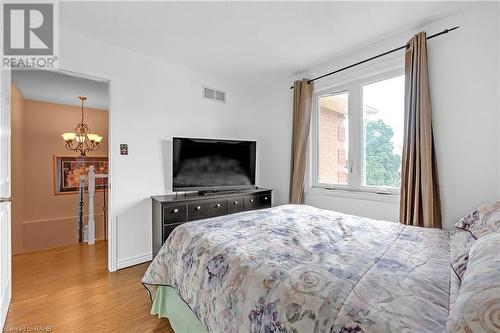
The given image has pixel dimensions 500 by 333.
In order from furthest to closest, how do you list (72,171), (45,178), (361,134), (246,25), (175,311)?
1. (72,171)
2. (45,178)
3. (361,134)
4. (246,25)
5. (175,311)

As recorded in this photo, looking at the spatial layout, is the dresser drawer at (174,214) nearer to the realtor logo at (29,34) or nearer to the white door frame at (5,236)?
the white door frame at (5,236)

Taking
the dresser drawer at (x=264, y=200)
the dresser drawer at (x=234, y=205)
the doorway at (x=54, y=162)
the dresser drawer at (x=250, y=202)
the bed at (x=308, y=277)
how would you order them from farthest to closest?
the doorway at (x=54, y=162) → the dresser drawer at (x=264, y=200) → the dresser drawer at (x=250, y=202) → the dresser drawer at (x=234, y=205) → the bed at (x=308, y=277)

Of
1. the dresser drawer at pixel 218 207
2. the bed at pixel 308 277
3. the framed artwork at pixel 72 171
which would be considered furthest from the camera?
the framed artwork at pixel 72 171

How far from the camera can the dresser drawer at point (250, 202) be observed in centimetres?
324

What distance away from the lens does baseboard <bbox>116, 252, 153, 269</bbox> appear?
2714mm

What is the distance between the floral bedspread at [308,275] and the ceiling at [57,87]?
2796 mm

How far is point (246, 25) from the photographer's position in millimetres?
2246

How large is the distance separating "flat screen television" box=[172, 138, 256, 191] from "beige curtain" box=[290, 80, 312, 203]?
663 millimetres

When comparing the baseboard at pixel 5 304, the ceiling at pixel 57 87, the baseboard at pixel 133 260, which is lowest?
the baseboard at pixel 133 260

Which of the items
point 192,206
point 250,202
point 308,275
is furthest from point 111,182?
point 308,275

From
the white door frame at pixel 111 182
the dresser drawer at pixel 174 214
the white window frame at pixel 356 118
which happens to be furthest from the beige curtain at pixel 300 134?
the white door frame at pixel 111 182

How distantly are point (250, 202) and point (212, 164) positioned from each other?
0.75m

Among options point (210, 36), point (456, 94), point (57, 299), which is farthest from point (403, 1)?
point (57, 299)

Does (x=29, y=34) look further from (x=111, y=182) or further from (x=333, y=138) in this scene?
(x=333, y=138)
